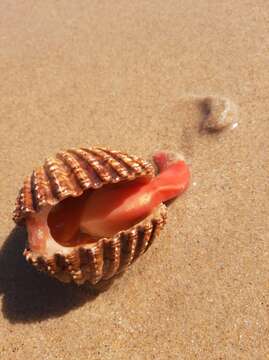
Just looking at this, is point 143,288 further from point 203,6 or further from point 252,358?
point 203,6

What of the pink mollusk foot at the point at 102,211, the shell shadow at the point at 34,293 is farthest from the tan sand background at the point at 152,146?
the pink mollusk foot at the point at 102,211

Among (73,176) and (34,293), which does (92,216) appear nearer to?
(73,176)

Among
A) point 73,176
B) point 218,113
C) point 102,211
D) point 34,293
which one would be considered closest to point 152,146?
point 218,113

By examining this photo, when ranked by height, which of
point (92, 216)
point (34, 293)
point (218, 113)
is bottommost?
point (34, 293)

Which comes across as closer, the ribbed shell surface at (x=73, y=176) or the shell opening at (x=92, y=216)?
the ribbed shell surface at (x=73, y=176)

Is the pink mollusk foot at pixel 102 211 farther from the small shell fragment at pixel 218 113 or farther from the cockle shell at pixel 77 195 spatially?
the small shell fragment at pixel 218 113

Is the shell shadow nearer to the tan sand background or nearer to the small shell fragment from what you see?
the tan sand background

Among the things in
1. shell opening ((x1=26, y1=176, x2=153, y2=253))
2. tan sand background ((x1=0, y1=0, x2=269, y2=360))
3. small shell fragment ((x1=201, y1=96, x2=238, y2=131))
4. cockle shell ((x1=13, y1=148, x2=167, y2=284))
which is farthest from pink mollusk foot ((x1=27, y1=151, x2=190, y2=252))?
small shell fragment ((x1=201, y1=96, x2=238, y2=131))
